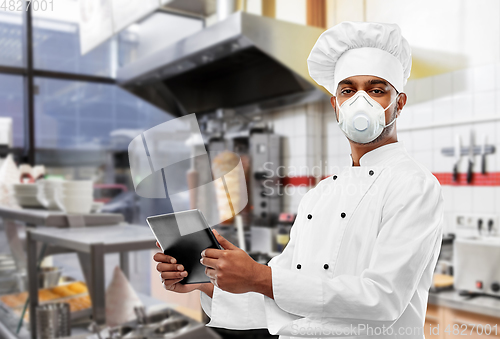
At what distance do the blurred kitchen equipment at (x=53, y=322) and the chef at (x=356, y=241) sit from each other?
1.03m

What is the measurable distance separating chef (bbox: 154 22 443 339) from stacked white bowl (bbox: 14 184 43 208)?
1287mm

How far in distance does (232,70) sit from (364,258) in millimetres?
2512

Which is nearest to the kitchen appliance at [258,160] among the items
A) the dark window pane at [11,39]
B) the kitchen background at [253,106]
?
the kitchen background at [253,106]

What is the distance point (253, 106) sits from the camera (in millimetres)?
3105

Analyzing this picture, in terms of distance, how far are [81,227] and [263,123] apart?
1.80 meters

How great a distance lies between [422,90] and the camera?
6.91 feet

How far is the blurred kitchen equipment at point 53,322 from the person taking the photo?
1568 mm

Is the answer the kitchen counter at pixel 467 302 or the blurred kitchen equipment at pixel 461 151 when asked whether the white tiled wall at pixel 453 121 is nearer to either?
the blurred kitchen equipment at pixel 461 151

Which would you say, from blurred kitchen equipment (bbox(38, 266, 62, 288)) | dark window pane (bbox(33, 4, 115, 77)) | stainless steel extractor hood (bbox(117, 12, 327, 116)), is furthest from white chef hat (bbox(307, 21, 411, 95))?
dark window pane (bbox(33, 4, 115, 77))

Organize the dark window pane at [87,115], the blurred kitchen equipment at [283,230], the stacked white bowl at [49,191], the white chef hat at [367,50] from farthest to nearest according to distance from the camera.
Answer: the dark window pane at [87,115]
the blurred kitchen equipment at [283,230]
the stacked white bowl at [49,191]
the white chef hat at [367,50]

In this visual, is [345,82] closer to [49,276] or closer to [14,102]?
[49,276]

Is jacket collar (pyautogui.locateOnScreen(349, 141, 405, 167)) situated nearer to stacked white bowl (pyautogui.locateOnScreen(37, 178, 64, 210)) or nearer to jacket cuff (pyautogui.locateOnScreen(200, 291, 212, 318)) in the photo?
jacket cuff (pyautogui.locateOnScreen(200, 291, 212, 318))

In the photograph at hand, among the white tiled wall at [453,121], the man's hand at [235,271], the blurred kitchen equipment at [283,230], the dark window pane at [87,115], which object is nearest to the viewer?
the man's hand at [235,271]

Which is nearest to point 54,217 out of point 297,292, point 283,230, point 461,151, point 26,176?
point 26,176
